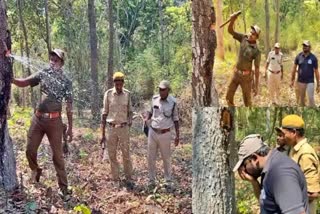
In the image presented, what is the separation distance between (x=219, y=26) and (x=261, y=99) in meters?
0.68

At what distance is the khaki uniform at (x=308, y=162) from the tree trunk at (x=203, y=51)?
2.68ft

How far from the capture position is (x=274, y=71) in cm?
398

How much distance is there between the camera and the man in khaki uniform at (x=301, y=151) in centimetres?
407

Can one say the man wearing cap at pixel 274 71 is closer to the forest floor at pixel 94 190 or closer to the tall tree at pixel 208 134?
the tall tree at pixel 208 134

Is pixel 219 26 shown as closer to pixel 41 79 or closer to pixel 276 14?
pixel 276 14

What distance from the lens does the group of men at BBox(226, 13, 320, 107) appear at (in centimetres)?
384

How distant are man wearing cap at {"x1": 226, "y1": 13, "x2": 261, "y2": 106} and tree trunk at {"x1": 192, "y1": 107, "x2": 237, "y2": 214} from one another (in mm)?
195

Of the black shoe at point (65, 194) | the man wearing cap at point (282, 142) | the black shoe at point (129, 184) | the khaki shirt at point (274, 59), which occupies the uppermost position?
the khaki shirt at point (274, 59)

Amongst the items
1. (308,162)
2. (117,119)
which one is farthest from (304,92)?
(117,119)

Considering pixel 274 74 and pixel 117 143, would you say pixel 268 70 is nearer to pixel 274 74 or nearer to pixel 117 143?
pixel 274 74

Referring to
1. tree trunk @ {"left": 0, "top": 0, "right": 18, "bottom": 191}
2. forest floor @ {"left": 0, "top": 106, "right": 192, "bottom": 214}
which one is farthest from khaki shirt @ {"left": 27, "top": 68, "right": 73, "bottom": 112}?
forest floor @ {"left": 0, "top": 106, "right": 192, "bottom": 214}

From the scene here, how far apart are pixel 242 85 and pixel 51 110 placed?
3276 mm

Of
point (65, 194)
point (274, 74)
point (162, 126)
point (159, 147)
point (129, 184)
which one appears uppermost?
point (274, 74)

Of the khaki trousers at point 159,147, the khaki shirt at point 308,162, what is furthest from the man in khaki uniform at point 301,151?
the khaki trousers at point 159,147
